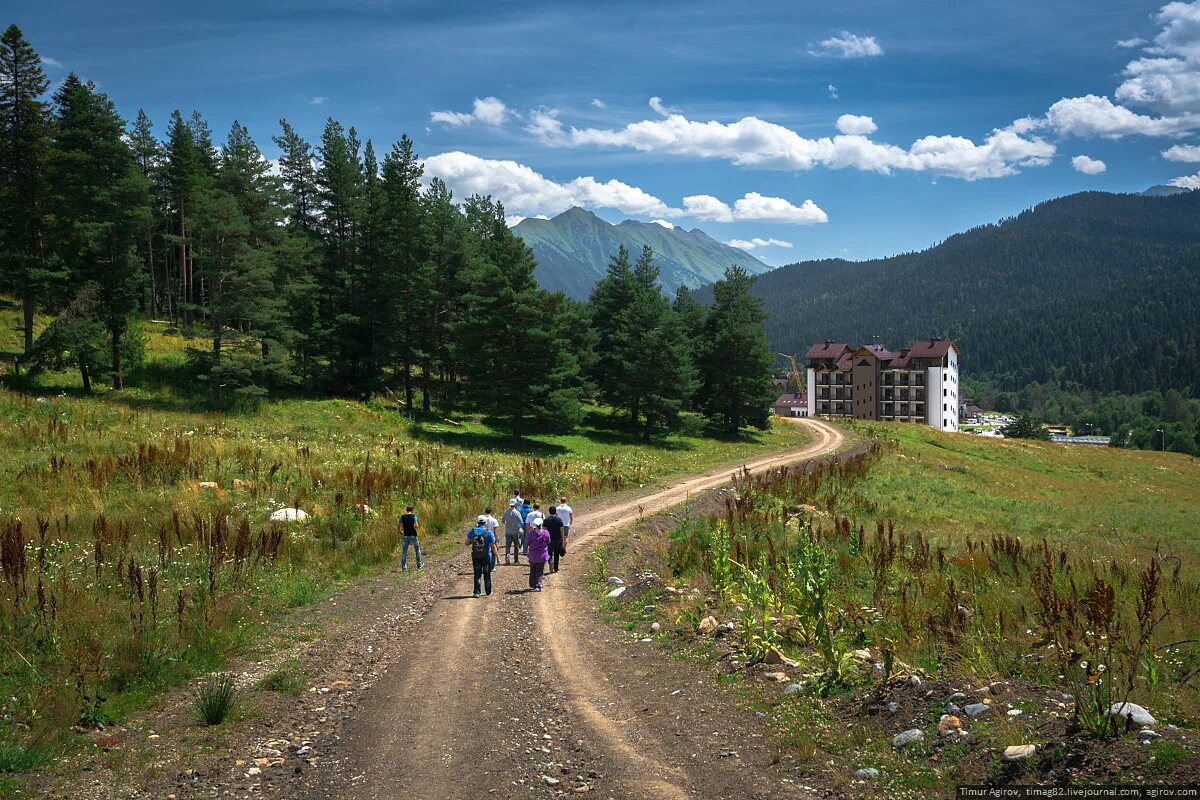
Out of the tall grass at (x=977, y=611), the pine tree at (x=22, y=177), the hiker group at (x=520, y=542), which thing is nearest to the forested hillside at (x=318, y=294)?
the pine tree at (x=22, y=177)

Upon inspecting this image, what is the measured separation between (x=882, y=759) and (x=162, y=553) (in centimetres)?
1359

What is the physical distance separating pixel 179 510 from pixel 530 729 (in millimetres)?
14194

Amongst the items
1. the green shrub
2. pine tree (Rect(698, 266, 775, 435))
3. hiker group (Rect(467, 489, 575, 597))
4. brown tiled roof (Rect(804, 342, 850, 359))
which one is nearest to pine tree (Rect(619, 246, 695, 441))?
pine tree (Rect(698, 266, 775, 435))

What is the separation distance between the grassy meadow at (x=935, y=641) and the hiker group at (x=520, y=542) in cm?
138

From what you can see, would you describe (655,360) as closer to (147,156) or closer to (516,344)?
(516,344)

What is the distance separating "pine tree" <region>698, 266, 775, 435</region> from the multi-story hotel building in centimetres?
6598

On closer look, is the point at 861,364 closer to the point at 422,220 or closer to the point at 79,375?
the point at 422,220

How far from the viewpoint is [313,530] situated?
60.6 feet

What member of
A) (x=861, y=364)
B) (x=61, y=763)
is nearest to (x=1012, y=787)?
(x=61, y=763)

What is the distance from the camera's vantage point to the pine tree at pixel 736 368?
56344 mm

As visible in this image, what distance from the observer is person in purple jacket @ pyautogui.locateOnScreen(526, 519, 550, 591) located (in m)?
14.6

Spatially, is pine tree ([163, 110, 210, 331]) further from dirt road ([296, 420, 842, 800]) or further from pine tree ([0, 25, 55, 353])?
dirt road ([296, 420, 842, 800])

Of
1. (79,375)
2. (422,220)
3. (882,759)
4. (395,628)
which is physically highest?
(422,220)

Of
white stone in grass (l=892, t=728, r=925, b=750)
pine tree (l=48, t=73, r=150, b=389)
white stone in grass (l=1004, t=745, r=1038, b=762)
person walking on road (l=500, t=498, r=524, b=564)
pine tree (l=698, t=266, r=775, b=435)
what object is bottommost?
person walking on road (l=500, t=498, r=524, b=564)
